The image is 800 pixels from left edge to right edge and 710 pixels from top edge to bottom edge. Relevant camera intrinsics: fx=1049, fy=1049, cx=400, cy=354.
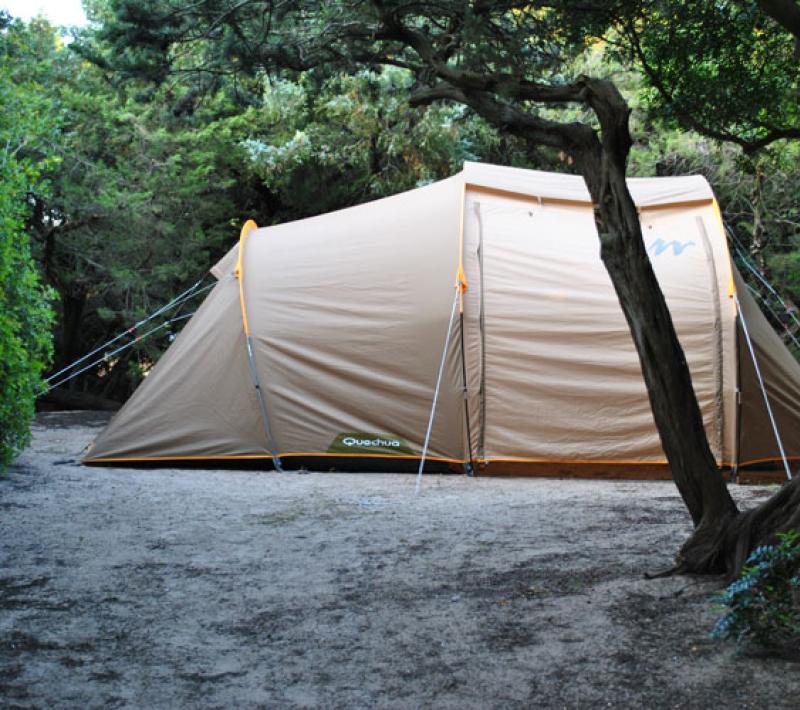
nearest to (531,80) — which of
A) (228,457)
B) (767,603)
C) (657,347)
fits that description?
(657,347)

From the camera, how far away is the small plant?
11.5ft

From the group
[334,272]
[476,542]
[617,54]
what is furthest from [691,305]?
[476,542]

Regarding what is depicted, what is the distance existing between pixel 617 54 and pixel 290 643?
16.9 ft

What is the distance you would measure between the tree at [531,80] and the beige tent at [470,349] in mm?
1761

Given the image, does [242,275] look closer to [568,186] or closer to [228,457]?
[228,457]

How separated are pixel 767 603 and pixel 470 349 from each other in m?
5.57

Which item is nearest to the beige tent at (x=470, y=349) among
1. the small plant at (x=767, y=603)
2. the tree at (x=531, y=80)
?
the tree at (x=531, y=80)

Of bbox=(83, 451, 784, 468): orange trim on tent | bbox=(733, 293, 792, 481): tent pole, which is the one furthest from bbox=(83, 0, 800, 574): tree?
bbox=(83, 451, 784, 468): orange trim on tent

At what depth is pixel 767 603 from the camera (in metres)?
3.53

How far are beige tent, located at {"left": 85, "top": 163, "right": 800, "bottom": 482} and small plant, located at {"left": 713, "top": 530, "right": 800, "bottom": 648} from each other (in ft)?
16.6

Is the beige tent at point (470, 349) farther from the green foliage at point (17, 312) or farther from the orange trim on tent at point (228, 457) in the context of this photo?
the green foliage at point (17, 312)

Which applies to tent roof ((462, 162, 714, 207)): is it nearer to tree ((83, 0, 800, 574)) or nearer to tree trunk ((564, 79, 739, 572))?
tree ((83, 0, 800, 574))

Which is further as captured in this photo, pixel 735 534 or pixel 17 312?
pixel 17 312

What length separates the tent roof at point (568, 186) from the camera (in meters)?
9.30
